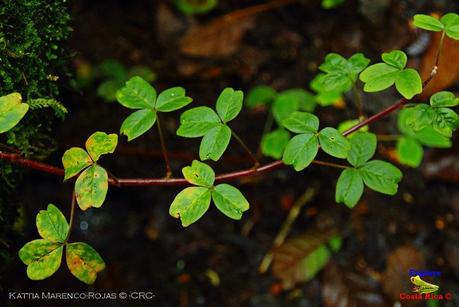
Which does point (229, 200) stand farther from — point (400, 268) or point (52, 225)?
point (400, 268)

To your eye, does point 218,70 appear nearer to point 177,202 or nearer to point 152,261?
point 152,261

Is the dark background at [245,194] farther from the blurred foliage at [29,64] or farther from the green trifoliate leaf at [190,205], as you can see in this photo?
the green trifoliate leaf at [190,205]

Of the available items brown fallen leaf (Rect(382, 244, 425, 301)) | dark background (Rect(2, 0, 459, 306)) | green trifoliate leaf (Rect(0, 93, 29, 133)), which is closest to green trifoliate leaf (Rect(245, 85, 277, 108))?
dark background (Rect(2, 0, 459, 306))

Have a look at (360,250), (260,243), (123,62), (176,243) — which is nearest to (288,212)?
(260,243)

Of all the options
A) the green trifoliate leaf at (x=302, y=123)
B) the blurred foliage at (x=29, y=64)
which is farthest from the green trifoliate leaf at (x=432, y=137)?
the blurred foliage at (x=29, y=64)

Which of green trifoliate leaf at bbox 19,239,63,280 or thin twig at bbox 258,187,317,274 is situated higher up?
green trifoliate leaf at bbox 19,239,63,280

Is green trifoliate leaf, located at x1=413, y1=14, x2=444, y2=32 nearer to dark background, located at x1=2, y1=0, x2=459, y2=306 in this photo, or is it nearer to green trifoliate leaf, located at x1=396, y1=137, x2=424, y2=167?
green trifoliate leaf, located at x1=396, y1=137, x2=424, y2=167
